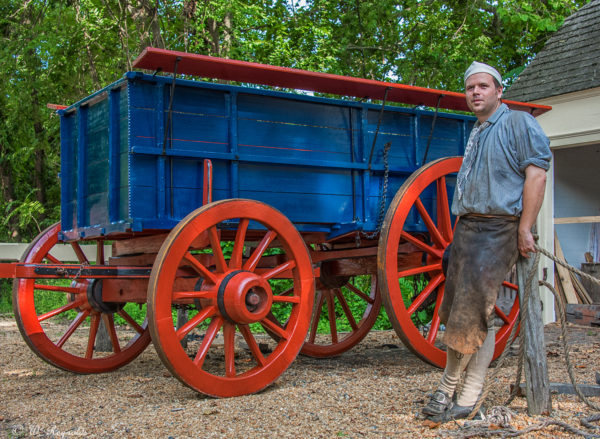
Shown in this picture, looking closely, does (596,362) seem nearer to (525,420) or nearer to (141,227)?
(525,420)

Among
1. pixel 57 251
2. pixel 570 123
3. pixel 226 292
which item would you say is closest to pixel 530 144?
pixel 226 292

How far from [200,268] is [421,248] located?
1708 millimetres

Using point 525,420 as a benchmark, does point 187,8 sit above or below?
above

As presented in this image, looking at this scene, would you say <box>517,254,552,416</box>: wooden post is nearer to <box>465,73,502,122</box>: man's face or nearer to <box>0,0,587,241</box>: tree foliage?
<box>465,73,502,122</box>: man's face

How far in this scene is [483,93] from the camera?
3.39m

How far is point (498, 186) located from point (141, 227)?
2144mm

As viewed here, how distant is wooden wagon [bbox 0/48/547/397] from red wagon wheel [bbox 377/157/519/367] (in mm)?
13

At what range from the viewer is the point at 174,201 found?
4293mm

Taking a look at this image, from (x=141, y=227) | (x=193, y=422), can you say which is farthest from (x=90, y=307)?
(x=193, y=422)

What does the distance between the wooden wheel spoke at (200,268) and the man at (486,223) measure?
57.0 inches

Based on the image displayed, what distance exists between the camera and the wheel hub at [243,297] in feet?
13.0

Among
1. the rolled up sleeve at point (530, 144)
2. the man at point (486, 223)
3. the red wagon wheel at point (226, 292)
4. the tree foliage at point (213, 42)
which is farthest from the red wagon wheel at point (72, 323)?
the tree foliage at point (213, 42)

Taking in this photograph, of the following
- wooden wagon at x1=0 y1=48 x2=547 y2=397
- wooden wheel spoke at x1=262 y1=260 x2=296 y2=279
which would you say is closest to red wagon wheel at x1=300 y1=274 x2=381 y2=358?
wooden wagon at x1=0 y1=48 x2=547 y2=397

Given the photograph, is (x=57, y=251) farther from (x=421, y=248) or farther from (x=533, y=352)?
(x=533, y=352)
